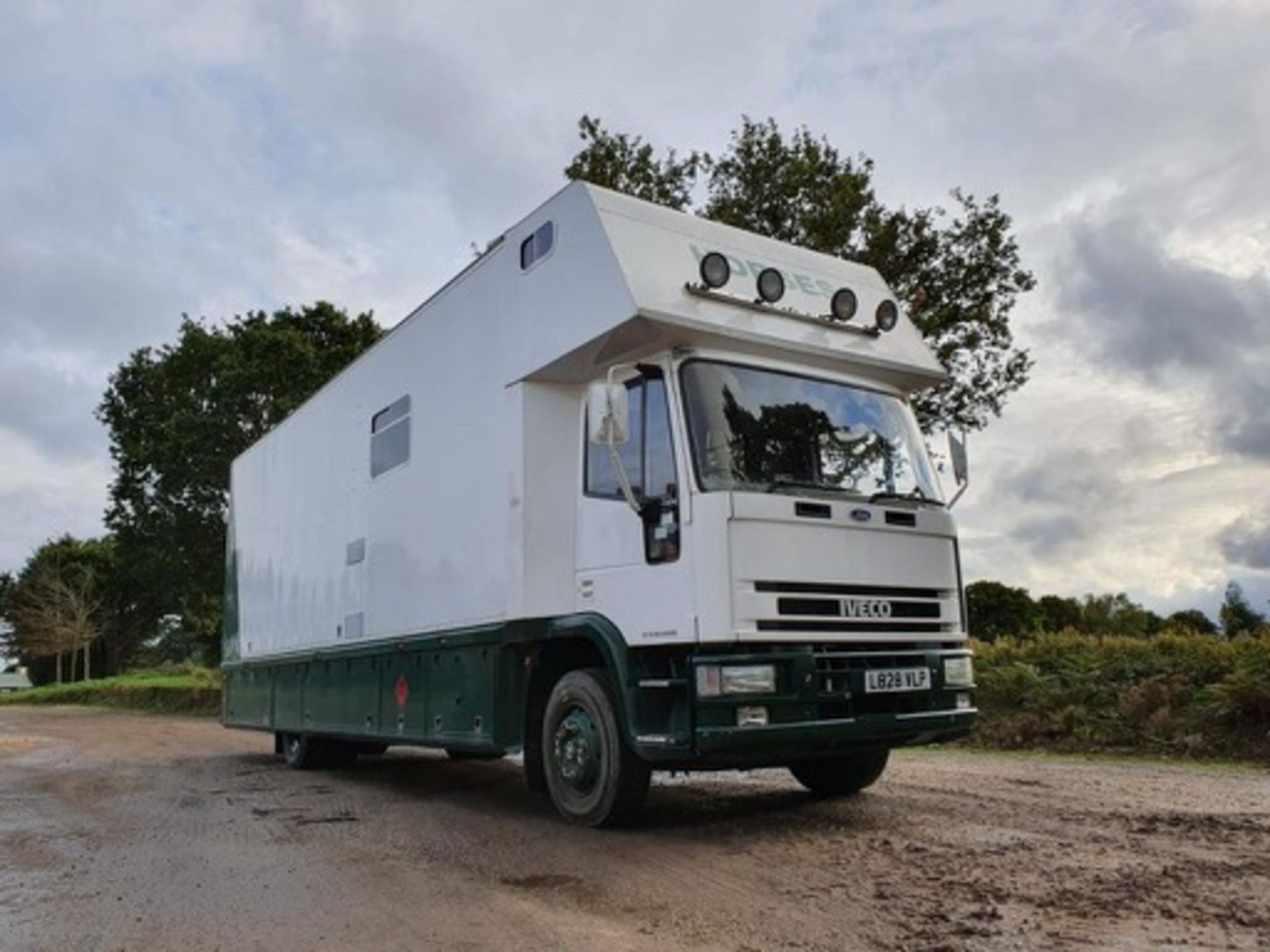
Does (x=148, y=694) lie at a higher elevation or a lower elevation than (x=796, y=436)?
lower

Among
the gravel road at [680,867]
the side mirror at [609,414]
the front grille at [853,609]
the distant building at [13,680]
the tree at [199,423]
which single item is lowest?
the distant building at [13,680]

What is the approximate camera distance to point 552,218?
7.54m

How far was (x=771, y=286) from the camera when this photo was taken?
715 cm

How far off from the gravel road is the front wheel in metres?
0.20

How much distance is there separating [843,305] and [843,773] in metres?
3.41

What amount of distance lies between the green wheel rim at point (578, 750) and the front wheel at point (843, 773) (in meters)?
1.84

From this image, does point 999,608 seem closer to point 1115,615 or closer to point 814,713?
point 1115,615

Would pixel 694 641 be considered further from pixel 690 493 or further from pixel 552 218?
pixel 552 218

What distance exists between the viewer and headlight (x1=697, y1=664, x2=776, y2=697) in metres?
5.98

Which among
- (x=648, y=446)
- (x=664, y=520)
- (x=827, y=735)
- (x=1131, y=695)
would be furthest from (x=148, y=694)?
(x=827, y=735)

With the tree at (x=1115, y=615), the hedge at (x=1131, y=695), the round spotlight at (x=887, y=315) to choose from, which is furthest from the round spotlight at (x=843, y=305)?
the tree at (x=1115, y=615)

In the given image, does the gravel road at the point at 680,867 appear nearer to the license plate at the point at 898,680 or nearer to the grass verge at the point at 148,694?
the license plate at the point at 898,680

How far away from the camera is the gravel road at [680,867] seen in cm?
459

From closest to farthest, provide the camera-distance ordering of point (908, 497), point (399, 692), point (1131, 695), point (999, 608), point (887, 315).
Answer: point (908, 497), point (887, 315), point (399, 692), point (1131, 695), point (999, 608)
